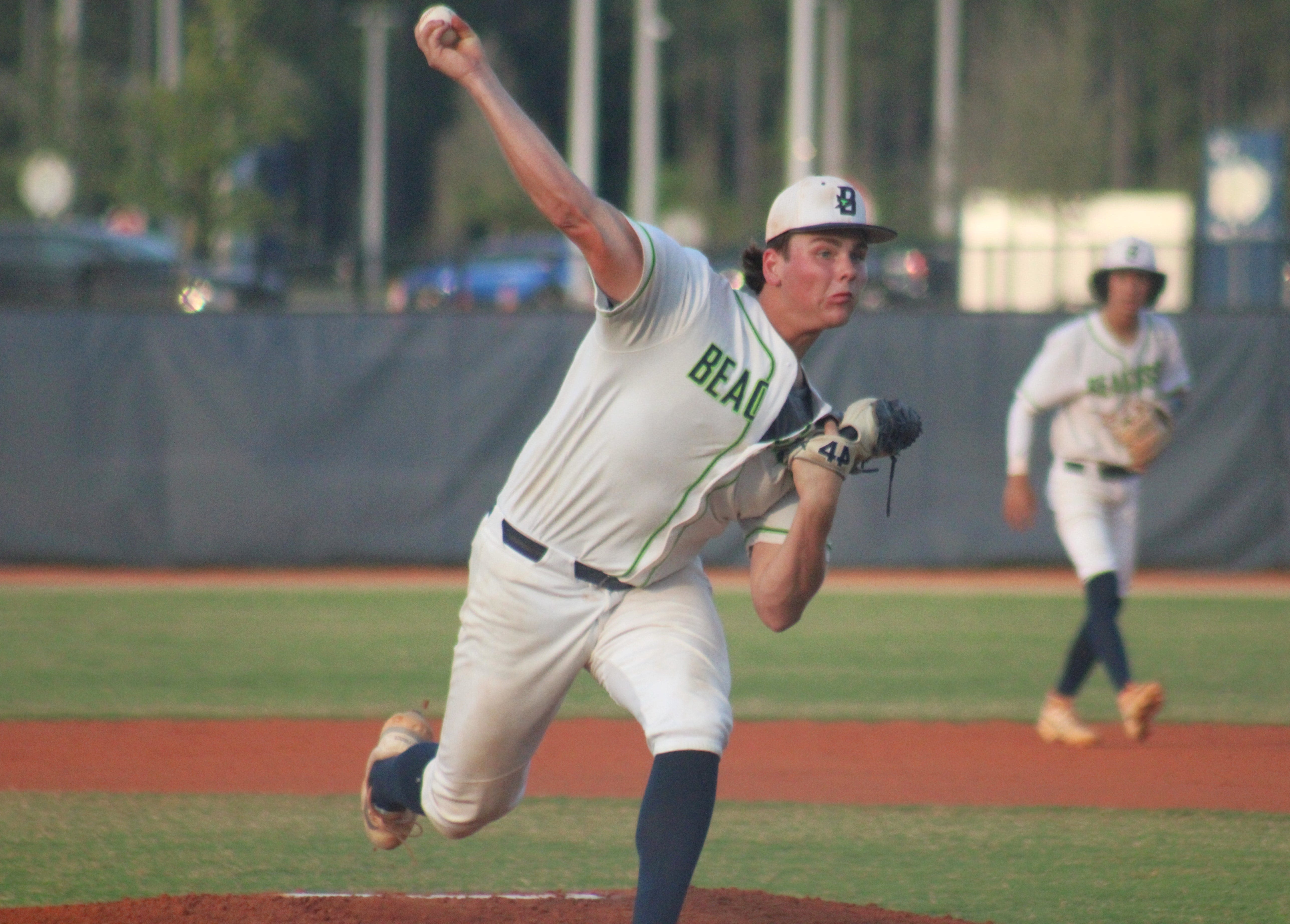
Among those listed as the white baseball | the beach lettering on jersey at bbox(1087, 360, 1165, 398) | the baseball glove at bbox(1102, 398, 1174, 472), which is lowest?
the baseball glove at bbox(1102, 398, 1174, 472)

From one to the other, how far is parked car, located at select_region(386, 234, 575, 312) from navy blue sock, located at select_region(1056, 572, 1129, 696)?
595 centimetres

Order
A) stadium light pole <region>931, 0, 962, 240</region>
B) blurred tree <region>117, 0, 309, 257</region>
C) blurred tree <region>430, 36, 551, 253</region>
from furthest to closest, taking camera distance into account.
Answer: blurred tree <region>430, 36, 551, 253</region>, stadium light pole <region>931, 0, 962, 240</region>, blurred tree <region>117, 0, 309, 257</region>

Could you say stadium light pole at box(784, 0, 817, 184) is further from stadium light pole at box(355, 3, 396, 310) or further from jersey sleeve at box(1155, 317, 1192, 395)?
jersey sleeve at box(1155, 317, 1192, 395)

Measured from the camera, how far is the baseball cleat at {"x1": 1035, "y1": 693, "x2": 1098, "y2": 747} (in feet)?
22.5

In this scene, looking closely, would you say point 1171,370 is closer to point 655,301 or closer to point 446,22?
point 655,301

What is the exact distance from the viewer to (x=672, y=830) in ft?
11.4

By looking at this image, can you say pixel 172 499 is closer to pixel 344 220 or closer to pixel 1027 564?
pixel 1027 564

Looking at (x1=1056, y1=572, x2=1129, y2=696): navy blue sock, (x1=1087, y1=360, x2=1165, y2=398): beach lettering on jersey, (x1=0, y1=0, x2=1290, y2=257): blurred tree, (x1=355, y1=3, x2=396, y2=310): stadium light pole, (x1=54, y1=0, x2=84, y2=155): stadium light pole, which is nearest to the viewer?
(x1=1056, y1=572, x2=1129, y2=696): navy blue sock

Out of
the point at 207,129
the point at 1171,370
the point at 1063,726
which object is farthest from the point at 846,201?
the point at 207,129

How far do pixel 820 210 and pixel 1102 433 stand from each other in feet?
11.9

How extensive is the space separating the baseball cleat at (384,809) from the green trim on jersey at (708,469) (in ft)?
3.19

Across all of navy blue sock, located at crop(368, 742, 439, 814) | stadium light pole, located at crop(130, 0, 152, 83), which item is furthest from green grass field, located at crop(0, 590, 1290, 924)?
stadium light pole, located at crop(130, 0, 152, 83)

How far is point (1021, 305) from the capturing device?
1603cm

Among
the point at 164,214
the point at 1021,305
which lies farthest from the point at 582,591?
the point at 164,214
